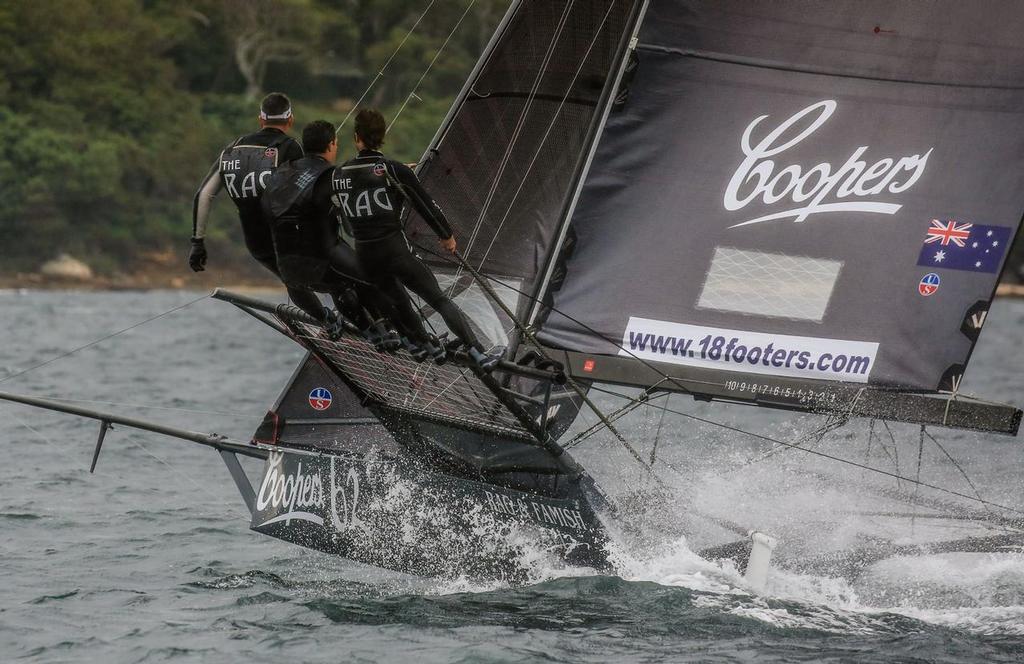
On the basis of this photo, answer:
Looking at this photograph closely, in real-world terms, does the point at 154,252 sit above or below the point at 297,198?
above

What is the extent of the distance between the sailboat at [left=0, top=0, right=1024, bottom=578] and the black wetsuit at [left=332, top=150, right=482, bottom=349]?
0.28m

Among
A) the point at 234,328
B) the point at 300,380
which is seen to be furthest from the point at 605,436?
the point at 234,328

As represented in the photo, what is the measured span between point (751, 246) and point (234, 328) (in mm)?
23193

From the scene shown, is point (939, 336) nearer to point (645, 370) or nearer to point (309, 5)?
point (645, 370)

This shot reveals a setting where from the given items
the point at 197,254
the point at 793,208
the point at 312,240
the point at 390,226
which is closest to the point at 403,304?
the point at 390,226

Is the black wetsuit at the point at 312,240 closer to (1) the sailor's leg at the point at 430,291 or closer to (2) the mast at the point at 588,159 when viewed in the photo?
(1) the sailor's leg at the point at 430,291

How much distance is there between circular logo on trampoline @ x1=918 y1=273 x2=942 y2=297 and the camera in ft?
22.4

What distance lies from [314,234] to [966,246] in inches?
116

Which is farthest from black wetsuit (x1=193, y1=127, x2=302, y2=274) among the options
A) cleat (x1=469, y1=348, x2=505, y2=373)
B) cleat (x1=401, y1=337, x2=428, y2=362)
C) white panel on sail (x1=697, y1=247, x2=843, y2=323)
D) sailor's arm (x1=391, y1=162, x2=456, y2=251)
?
white panel on sail (x1=697, y1=247, x2=843, y2=323)

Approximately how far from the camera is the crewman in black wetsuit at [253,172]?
6.80m

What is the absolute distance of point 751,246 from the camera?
6.91 meters

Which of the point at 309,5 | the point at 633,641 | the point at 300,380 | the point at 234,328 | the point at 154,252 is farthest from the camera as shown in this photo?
the point at 309,5

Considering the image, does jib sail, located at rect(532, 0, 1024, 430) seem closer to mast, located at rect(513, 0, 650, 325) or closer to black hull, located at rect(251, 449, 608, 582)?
mast, located at rect(513, 0, 650, 325)

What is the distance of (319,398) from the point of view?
7.78 meters
